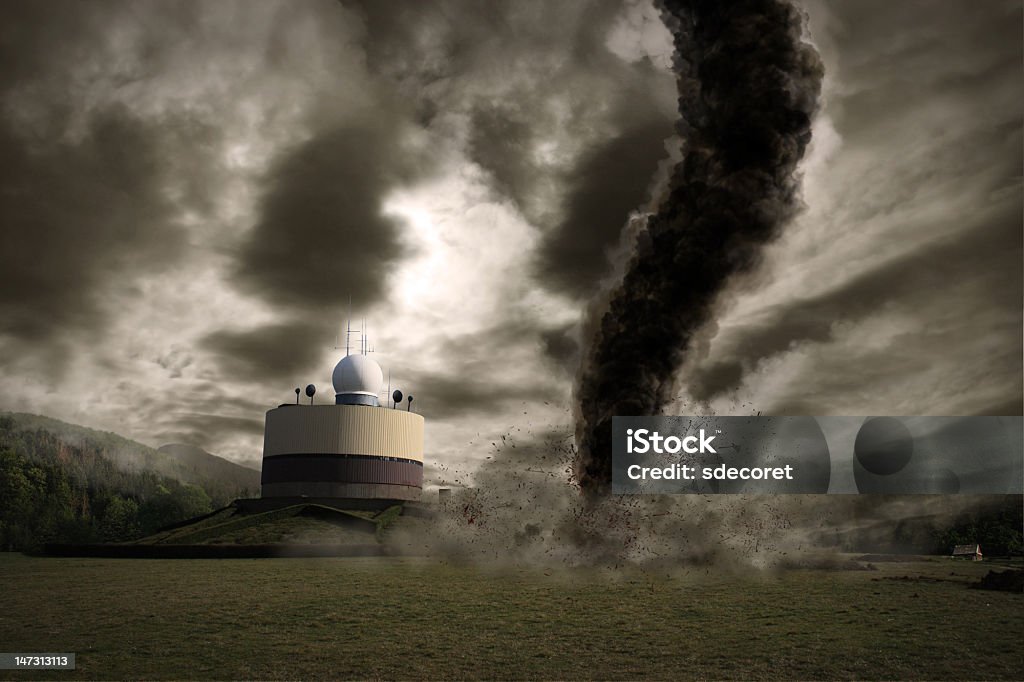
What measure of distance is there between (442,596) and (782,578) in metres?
18.8

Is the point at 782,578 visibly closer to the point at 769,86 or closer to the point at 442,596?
the point at 442,596

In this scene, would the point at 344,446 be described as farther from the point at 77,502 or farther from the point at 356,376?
the point at 77,502

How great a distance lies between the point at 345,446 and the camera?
108188mm

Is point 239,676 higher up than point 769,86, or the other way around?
point 769,86

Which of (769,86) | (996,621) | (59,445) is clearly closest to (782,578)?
(996,621)

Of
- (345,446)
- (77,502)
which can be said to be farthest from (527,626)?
(77,502)

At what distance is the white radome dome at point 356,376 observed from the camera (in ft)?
368

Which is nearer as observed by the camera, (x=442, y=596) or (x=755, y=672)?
(x=755, y=672)

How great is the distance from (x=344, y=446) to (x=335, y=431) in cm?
250

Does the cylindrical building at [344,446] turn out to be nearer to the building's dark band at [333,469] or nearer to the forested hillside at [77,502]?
the building's dark band at [333,469]

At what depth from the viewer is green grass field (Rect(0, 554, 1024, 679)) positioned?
22594 mm

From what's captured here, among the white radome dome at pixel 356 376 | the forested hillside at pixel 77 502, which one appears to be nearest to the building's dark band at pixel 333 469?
the white radome dome at pixel 356 376

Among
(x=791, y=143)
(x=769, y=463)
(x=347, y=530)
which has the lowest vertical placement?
(x=347, y=530)

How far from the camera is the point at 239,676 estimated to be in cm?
2164
